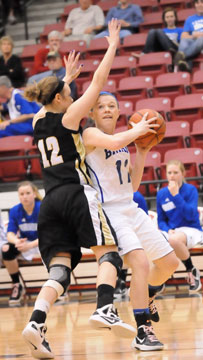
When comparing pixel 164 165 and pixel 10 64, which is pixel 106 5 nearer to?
pixel 10 64

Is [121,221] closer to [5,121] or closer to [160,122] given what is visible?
[160,122]

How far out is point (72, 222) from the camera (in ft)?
13.3

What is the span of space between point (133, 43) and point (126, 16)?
2.22ft

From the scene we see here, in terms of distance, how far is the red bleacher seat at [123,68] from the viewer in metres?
10.8

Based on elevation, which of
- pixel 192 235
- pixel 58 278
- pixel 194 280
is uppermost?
pixel 58 278

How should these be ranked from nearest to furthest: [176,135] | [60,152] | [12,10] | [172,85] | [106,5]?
1. [60,152]
2. [176,135]
3. [172,85]
4. [106,5]
5. [12,10]

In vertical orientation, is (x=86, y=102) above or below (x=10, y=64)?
below

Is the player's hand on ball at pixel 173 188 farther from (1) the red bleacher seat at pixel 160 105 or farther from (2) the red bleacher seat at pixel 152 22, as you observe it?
(2) the red bleacher seat at pixel 152 22

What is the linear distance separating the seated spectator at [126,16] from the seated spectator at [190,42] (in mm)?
1337

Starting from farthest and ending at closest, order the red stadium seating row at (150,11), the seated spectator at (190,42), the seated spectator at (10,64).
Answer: the red stadium seating row at (150,11) → the seated spectator at (10,64) → the seated spectator at (190,42)

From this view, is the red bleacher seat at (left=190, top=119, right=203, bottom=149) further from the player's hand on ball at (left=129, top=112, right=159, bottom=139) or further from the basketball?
the player's hand on ball at (left=129, top=112, right=159, bottom=139)

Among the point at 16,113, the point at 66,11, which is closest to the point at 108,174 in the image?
the point at 16,113

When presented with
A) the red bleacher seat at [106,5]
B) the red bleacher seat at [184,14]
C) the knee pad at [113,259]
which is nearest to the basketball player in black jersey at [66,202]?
the knee pad at [113,259]

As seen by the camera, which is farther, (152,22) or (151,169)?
(152,22)
